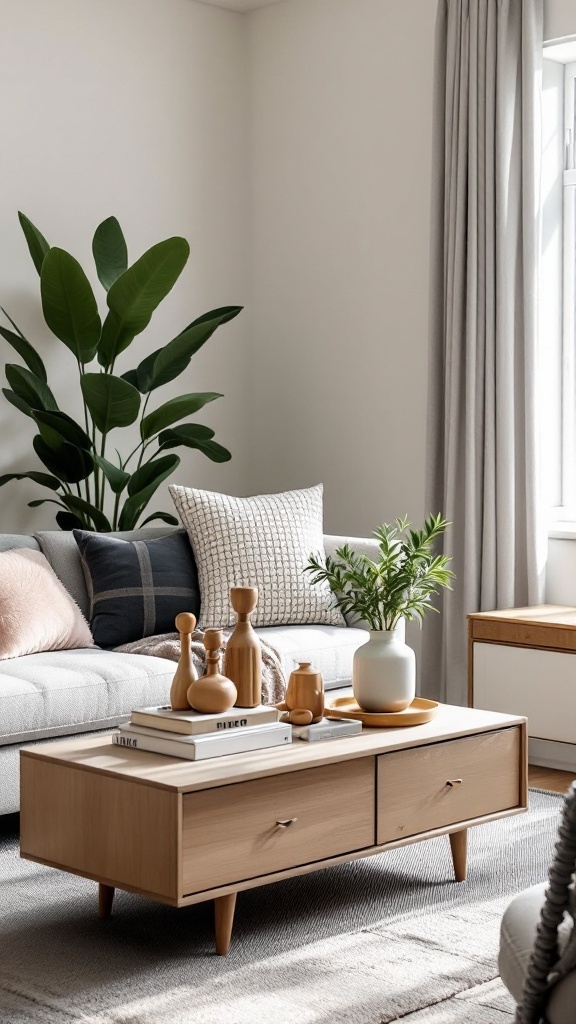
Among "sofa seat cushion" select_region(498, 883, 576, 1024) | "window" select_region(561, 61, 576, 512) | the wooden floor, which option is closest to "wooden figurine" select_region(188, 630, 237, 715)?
"sofa seat cushion" select_region(498, 883, 576, 1024)

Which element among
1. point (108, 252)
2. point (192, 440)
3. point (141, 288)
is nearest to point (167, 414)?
point (192, 440)

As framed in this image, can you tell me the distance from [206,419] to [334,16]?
1756 mm

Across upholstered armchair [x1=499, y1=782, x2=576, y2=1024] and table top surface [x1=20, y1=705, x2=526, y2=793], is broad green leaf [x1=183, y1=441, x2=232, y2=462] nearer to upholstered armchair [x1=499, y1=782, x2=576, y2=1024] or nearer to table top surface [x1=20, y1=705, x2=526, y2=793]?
table top surface [x1=20, y1=705, x2=526, y2=793]

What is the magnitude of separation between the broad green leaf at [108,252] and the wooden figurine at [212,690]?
2.25m

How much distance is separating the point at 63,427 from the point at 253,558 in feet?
2.74

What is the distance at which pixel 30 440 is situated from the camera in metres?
4.64

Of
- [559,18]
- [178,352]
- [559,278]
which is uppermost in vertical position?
[559,18]

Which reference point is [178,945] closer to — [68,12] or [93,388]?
[93,388]

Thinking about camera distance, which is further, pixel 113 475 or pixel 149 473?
pixel 149 473

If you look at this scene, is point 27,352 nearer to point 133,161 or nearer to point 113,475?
point 113,475

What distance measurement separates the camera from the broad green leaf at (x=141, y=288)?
13.9 ft

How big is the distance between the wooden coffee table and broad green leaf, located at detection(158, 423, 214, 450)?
6.55 ft

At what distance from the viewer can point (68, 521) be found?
14.7 ft

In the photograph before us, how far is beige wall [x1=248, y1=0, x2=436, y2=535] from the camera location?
4.84 m
